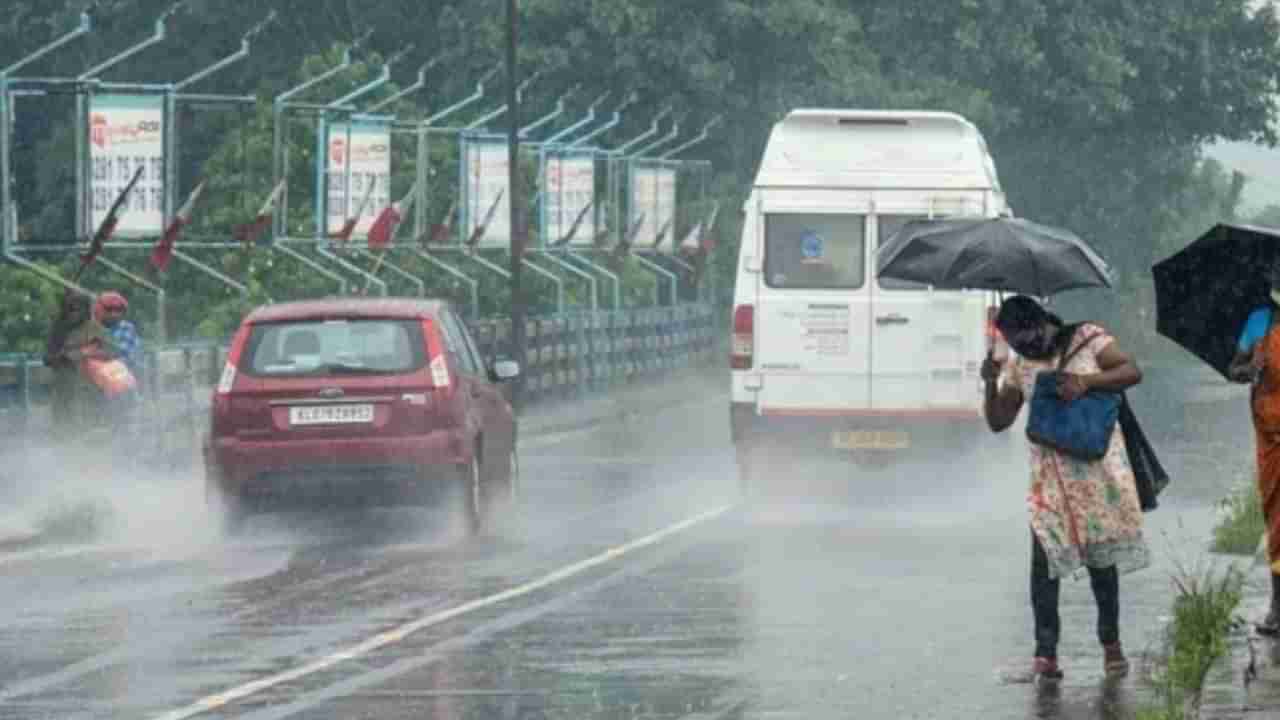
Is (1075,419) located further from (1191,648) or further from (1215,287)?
(1215,287)

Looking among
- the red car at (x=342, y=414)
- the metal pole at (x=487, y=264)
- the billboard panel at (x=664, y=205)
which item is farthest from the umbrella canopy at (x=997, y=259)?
the billboard panel at (x=664, y=205)

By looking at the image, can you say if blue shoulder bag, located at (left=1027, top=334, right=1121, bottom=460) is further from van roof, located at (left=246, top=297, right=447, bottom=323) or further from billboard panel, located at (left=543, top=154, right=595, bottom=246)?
billboard panel, located at (left=543, top=154, right=595, bottom=246)

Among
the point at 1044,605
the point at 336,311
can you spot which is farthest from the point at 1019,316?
the point at 336,311

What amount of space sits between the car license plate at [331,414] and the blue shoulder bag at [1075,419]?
948 cm

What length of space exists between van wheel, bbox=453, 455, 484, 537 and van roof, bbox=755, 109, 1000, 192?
5537 mm

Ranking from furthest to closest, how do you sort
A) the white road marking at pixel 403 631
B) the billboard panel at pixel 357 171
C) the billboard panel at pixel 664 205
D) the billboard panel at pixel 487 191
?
the billboard panel at pixel 664 205 < the billboard panel at pixel 487 191 < the billboard panel at pixel 357 171 < the white road marking at pixel 403 631

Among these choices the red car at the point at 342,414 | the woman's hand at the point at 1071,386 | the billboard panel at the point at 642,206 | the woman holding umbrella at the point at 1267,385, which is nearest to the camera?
the woman's hand at the point at 1071,386

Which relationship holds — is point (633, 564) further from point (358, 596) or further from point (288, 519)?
point (288, 519)

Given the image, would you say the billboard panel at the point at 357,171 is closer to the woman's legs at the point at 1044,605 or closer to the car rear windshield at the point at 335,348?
the car rear windshield at the point at 335,348

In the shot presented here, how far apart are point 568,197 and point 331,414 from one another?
89.0 feet

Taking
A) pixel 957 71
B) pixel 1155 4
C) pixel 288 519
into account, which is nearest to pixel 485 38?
pixel 957 71

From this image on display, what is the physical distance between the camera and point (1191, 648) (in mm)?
13945

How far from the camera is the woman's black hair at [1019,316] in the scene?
577 inches

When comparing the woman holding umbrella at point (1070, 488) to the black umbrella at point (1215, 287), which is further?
the black umbrella at point (1215, 287)
